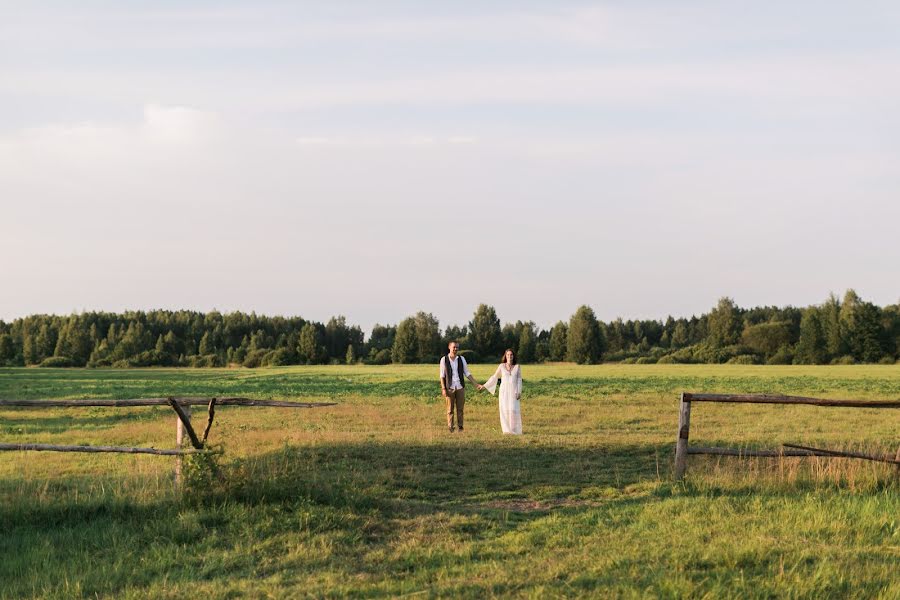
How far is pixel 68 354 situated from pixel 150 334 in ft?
42.5

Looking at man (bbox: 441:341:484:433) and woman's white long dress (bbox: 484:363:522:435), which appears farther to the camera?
man (bbox: 441:341:484:433)

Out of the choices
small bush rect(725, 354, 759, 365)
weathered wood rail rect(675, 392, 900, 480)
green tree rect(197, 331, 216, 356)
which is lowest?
small bush rect(725, 354, 759, 365)

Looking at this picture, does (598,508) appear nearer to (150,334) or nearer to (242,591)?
(242,591)

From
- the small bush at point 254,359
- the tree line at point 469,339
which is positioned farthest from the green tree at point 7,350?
the small bush at point 254,359

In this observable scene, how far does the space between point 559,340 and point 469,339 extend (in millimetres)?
12107

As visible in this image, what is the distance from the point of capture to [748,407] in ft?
98.5

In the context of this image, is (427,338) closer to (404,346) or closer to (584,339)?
(404,346)

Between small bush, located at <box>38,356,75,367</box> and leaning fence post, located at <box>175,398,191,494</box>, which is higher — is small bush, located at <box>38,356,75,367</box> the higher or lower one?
the higher one

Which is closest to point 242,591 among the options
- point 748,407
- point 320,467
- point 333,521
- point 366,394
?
point 333,521

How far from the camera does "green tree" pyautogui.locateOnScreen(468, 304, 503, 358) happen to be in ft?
352

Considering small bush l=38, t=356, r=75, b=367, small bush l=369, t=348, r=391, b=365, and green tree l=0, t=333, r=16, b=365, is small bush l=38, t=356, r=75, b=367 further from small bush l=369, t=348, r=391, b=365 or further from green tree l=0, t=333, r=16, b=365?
small bush l=369, t=348, r=391, b=365

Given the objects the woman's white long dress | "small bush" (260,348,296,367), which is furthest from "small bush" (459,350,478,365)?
the woman's white long dress

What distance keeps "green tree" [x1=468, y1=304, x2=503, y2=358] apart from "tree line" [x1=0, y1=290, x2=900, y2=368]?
0.14 metres

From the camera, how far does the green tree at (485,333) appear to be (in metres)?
107
